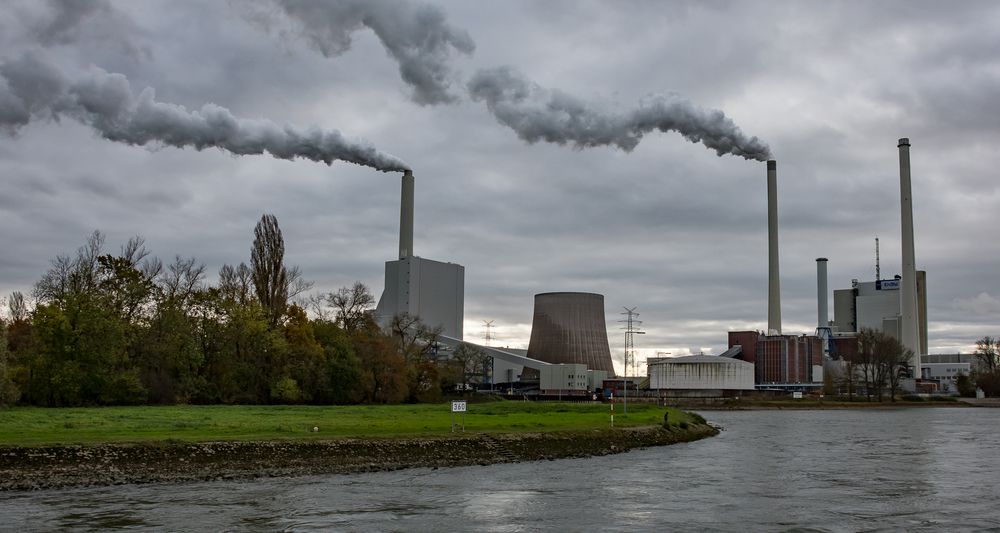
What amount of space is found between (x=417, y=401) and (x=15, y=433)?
59923 millimetres

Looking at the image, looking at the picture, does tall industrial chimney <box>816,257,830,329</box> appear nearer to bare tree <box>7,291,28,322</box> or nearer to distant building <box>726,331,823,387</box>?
distant building <box>726,331,823,387</box>

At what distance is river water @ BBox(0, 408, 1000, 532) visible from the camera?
2173 centimetres

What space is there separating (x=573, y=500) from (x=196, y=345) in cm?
5122

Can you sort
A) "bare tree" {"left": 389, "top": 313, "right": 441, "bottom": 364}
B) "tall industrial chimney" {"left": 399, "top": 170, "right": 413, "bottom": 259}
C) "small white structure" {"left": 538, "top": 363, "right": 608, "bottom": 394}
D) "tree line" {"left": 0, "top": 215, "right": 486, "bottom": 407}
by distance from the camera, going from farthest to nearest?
1. "small white structure" {"left": 538, "top": 363, "right": 608, "bottom": 394}
2. "tall industrial chimney" {"left": 399, "top": 170, "right": 413, "bottom": 259}
3. "bare tree" {"left": 389, "top": 313, "right": 441, "bottom": 364}
4. "tree line" {"left": 0, "top": 215, "right": 486, "bottom": 407}

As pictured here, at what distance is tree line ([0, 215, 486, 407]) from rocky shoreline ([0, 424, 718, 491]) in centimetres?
1974

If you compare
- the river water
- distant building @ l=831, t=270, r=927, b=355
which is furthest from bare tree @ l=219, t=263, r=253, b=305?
distant building @ l=831, t=270, r=927, b=355

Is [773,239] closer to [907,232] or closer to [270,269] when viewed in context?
[907,232]

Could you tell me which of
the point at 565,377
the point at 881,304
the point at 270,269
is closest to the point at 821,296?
the point at 881,304

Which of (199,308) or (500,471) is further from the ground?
(199,308)

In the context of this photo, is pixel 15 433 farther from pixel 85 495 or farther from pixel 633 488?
pixel 633 488

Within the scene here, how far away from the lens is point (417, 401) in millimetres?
91438

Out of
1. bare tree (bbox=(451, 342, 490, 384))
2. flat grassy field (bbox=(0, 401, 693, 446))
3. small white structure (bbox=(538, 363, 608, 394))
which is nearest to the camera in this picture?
flat grassy field (bbox=(0, 401, 693, 446))

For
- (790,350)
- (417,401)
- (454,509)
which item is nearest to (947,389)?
(790,350)

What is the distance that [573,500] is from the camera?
26.0 metres
